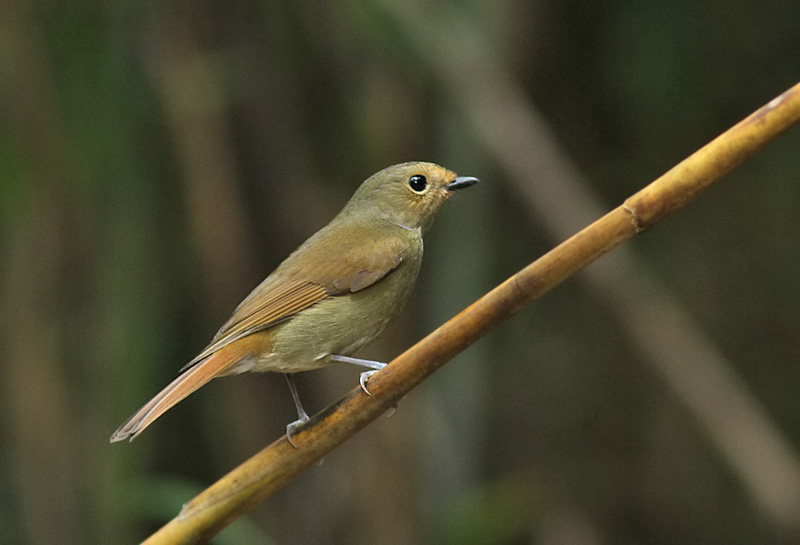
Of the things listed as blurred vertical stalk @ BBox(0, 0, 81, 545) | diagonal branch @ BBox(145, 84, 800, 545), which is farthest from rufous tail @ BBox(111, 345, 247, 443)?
blurred vertical stalk @ BBox(0, 0, 81, 545)

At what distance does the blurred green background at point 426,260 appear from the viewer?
9.62 feet

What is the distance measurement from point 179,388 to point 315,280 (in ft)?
1.62

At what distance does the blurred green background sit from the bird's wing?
594mm

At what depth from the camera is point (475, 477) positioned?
344 cm

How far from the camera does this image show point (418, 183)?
7.27ft

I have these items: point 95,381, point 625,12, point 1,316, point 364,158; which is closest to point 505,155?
point 364,158

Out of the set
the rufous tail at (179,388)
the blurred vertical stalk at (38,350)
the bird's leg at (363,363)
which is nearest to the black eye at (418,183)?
the bird's leg at (363,363)

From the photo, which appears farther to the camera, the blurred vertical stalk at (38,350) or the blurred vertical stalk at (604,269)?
the blurred vertical stalk at (38,350)

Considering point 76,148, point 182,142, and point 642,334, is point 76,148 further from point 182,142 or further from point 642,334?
point 642,334

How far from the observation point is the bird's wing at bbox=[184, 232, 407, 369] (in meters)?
2.10

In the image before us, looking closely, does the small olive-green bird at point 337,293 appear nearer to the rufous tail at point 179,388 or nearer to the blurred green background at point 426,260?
the rufous tail at point 179,388

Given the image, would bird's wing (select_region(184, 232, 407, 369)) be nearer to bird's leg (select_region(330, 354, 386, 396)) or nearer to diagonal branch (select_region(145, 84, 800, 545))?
bird's leg (select_region(330, 354, 386, 396))

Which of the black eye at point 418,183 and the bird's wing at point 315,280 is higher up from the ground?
the black eye at point 418,183

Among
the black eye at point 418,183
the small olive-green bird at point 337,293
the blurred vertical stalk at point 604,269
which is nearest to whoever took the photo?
the small olive-green bird at point 337,293
